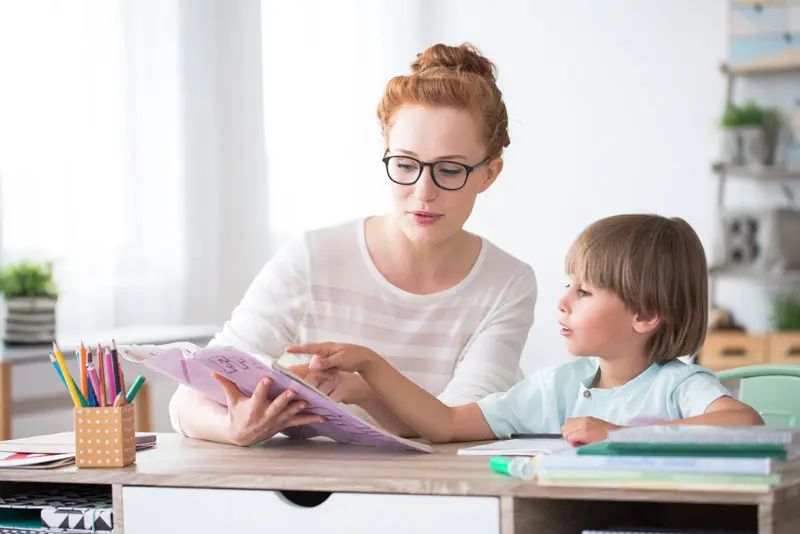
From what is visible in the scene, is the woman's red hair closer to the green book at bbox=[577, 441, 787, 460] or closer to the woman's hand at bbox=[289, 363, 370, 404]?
the woman's hand at bbox=[289, 363, 370, 404]

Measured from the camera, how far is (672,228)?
1424 mm

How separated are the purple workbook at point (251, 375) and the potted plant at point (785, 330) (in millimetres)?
2860

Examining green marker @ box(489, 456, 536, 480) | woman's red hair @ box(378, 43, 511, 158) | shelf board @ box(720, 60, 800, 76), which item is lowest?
green marker @ box(489, 456, 536, 480)

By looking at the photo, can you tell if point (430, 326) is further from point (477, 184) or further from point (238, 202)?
point (238, 202)

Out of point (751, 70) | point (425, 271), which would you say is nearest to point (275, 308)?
point (425, 271)

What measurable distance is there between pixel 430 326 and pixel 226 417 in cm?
50

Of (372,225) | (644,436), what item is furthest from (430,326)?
(644,436)

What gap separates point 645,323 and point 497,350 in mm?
458

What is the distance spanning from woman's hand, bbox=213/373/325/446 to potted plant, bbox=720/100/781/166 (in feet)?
10.1

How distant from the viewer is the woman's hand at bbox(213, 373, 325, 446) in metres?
1.39

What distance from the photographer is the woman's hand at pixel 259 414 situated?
4.55ft

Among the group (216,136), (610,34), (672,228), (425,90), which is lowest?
(672,228)

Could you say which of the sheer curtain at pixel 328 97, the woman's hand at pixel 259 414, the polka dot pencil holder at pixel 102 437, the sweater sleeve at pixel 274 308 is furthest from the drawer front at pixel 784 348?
the polka dot pencil holder at pixel 102 437

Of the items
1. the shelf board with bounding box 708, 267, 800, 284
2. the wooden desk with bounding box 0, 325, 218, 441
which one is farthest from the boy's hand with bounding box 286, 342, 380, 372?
the shelf board with bounding box 708, 267, 800, 284
